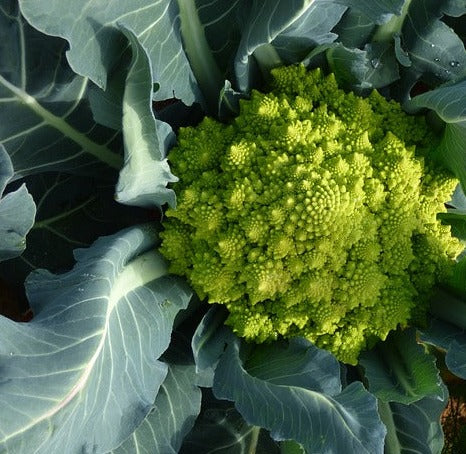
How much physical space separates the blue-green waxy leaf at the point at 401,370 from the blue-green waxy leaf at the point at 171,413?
0.35 m

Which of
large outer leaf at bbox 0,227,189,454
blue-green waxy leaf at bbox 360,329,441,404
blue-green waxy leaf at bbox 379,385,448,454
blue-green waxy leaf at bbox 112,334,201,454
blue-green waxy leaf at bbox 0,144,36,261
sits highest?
blue-green waxy leaf at bbox 0,144,36,261

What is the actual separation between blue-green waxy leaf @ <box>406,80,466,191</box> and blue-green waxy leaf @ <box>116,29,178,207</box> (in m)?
0.50

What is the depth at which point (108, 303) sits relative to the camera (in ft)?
3.79

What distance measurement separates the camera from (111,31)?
1.17 m

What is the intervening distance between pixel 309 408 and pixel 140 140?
0.52 meters

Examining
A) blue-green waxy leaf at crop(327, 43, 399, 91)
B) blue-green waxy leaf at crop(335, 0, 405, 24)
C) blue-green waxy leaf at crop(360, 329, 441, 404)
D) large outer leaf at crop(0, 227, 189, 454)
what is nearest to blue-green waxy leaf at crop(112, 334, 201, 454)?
large outer leaf at crop(0, 227, 189, 454)

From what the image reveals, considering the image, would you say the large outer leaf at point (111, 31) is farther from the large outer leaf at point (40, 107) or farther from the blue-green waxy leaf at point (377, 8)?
the blue-green waxy leaf at point (377, 8)

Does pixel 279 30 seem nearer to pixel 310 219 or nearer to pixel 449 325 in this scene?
pixel 310 219

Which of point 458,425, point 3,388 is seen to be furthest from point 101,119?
point 458,425

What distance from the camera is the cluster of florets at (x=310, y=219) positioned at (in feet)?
4.19

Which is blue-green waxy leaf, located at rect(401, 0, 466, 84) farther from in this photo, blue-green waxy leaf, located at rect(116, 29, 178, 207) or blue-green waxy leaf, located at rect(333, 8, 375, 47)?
blue-green waxy leaf, located at rect(116, 29, 178, 207)

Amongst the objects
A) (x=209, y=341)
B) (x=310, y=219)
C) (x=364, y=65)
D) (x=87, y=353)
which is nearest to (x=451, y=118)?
(x=364, y=65)

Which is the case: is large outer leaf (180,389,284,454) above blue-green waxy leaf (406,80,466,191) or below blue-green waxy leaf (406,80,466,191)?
below

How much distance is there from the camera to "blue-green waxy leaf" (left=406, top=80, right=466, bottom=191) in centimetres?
125
